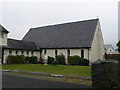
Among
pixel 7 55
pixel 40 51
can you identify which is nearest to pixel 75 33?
pixel 40 51

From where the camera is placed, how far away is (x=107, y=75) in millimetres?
7121

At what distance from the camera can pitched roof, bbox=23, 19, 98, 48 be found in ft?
97.9

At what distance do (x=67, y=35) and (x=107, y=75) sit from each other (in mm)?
26248

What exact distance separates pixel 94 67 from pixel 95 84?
83 cm

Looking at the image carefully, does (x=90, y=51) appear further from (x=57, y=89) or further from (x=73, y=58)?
(x=57, y=89)

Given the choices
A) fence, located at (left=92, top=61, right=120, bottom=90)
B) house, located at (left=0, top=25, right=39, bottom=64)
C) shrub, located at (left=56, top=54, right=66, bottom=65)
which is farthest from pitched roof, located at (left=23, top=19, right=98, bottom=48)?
fence, located at (left=92, top=61, right=120, bottom=90)

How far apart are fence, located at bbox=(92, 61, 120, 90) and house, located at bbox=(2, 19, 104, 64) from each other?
20733mm

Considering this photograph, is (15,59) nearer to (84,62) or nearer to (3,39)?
(3,39)

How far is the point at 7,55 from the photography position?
27766 mm

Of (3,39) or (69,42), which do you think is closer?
(3,39)

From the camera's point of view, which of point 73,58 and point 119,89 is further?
point 73,58

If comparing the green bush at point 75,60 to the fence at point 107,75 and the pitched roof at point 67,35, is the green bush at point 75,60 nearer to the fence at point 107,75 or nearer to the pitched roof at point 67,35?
the pitched roof at point 67,35

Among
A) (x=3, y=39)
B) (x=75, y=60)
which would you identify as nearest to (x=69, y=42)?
(x=75, y=60)

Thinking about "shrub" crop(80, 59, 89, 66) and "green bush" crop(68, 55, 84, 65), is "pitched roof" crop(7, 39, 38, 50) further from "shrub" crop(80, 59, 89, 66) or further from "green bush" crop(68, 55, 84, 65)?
"shrub" crop(80, 59, 89, 66)
